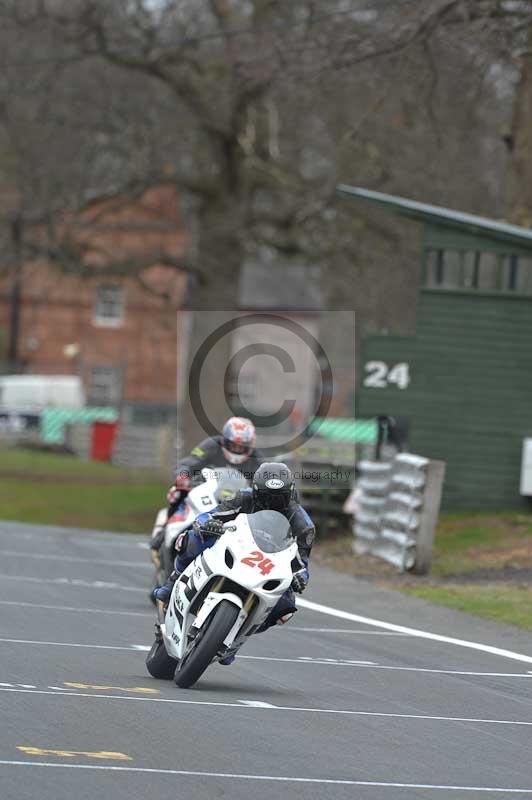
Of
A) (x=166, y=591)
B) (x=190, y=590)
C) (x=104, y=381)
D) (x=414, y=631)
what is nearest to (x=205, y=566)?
(x=190, y=590)

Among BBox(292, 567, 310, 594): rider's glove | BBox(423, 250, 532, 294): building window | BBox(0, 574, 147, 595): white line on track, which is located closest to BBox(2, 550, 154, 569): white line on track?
BBox(0, 574, 147, 595): white line on track

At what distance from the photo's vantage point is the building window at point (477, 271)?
24047 millimetres

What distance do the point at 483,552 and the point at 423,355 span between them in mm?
4520

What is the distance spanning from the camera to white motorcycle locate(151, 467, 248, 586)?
1307 cm

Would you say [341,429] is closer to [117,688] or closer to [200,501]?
[200,501]

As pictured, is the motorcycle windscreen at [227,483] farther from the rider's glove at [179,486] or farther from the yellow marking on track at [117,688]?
the yellow marking on track at [117,688]

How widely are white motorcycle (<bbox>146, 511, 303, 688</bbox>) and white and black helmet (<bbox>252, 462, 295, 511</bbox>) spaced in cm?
18

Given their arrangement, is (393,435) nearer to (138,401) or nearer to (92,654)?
(92,654)

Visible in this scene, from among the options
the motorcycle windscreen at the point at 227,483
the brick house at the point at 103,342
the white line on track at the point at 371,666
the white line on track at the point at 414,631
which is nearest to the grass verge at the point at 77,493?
the white line on track at the point at 414,631

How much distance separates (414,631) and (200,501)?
2.38 m

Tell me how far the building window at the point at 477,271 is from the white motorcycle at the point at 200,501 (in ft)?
37.3

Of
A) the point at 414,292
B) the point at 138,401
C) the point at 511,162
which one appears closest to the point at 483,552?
the point at 511,162

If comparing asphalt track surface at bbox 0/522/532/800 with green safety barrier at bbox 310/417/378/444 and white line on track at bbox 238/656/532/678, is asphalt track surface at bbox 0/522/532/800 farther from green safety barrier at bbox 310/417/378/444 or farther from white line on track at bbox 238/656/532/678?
green safety barrier at bbox 310/417/378/444

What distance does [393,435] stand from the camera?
23109 millimetres
